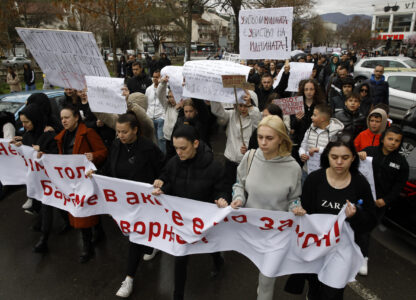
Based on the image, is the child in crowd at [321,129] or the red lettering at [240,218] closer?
the red lettering at [240,218]

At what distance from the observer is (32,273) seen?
3.36m

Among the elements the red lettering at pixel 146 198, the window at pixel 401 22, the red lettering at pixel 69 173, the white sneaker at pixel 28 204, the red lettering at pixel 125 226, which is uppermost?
the window at pixel 401 22

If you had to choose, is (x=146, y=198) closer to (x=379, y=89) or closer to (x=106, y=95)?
(x=106, y=95)

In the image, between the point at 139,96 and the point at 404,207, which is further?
the point at 139,96

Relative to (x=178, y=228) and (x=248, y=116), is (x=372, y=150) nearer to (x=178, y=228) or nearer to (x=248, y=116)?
(x=248, y=116)

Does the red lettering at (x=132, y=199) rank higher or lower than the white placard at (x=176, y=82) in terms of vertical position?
lower

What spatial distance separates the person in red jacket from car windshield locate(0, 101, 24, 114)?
19.7ft

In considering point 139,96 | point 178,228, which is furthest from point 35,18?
point 178,228

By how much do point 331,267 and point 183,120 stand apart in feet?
8.25

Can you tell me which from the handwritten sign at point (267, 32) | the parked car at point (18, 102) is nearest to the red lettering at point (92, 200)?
the handwritten sign at point (267, 32)

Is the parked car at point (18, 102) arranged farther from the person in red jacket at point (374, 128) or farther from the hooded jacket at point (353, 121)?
the person in red jacket at point (374, 128)

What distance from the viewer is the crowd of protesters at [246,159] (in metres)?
2.37

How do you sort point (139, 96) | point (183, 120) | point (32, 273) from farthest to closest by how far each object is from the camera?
point (139, 96) < point (183, 120) < point (32, 273)

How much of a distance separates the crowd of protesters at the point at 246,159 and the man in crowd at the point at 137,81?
2.30m
